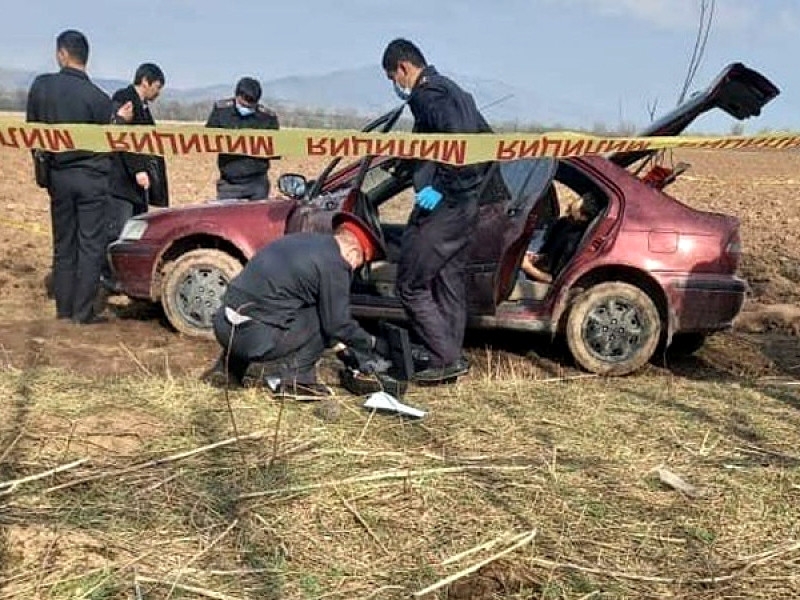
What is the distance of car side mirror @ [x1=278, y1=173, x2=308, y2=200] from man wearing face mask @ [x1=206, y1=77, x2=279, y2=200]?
5.38 ft

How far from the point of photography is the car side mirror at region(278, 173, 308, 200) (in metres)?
7.30

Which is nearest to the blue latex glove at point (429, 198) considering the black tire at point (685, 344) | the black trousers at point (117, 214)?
the black tire at point (685, 344)

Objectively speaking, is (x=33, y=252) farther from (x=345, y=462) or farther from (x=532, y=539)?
→ (x=532, y=539)

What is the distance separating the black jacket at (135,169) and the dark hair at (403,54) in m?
2.92

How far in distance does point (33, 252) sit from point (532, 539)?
8567 mm

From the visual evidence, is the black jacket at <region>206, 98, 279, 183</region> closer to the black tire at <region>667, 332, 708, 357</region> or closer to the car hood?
the car hood

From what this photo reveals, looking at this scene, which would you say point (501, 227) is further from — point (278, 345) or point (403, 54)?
point (278, 345)

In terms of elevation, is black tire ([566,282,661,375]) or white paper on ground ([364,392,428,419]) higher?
black tire ([566,282,661,375])

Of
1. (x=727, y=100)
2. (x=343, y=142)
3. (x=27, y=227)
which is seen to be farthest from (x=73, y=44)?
(x=27, y=227)

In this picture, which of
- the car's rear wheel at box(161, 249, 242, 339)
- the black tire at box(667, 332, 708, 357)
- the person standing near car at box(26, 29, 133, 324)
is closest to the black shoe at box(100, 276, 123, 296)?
the person standing near car at box(26, 29, 133, 324)

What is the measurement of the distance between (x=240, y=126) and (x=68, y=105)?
5.27 ft

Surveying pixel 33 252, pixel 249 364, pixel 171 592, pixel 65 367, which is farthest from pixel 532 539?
pixel 33 252

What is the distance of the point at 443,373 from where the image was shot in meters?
6.34

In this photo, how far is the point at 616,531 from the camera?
160 inches
